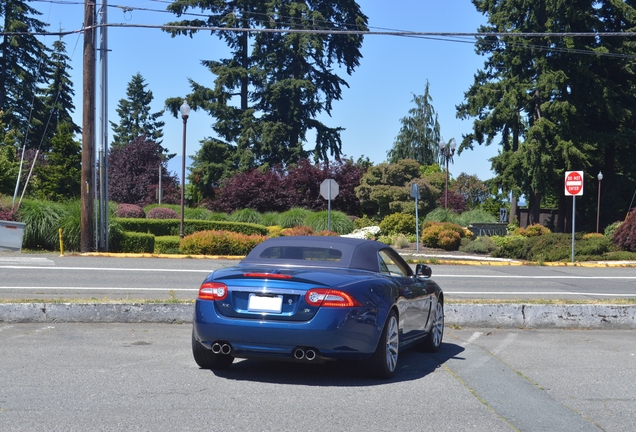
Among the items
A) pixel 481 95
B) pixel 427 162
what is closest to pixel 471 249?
pixel 481 95

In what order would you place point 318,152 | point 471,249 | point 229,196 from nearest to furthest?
point 471,249, point 229,196, point 318,152

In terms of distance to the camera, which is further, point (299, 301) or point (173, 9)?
point (173, 9)

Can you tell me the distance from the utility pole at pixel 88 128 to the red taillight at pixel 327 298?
17.3m

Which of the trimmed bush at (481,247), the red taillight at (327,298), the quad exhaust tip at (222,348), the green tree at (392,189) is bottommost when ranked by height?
the trimmed bush at (481,247)

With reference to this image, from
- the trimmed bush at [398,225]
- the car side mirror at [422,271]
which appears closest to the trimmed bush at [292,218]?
the trimmed bush at [398,225]

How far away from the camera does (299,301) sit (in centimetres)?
699

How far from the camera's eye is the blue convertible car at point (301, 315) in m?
6.93

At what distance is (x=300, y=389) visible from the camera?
697 centimetres

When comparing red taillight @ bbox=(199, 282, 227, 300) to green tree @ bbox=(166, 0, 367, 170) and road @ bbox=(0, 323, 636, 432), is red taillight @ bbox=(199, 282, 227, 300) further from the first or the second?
green tree @ bbox=(166, 0, 367, 170)

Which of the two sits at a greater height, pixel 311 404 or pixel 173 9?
pixel 173 9

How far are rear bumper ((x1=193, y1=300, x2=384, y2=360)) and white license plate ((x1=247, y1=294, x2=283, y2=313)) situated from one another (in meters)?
0.11

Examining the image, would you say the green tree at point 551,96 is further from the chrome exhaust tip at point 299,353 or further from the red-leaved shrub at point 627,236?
the chrome exhaust tip at point 299,353

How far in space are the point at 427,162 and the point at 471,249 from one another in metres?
43.0

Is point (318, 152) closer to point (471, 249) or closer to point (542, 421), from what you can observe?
point (471, 249)
